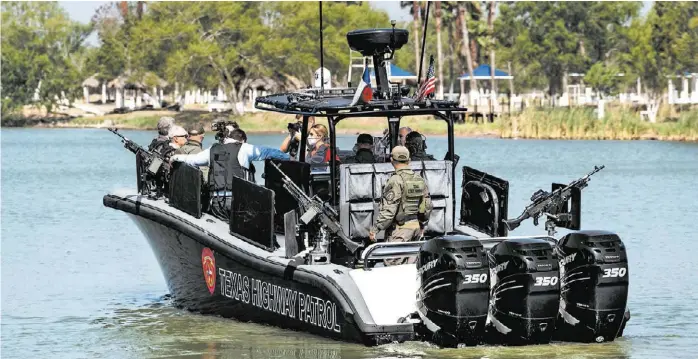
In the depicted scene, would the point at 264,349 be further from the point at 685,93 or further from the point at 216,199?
the point at 685,93

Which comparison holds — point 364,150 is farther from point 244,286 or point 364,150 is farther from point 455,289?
point 455,289

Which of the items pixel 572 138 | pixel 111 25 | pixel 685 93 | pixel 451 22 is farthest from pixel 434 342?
pixel 111 25

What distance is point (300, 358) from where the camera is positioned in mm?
12617

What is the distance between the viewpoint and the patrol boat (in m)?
11.4

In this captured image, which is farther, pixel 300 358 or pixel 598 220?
pixel 598 220

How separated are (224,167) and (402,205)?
2.68m

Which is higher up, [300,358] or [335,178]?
[335,178]

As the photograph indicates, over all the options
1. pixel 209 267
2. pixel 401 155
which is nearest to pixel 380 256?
pixel 401 155

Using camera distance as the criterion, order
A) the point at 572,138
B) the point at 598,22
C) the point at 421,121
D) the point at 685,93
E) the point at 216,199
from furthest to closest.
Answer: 1. the point at 598,22
2. the point at 685,93
3. the point at 421,121
4. the point at 572,138
5. the point at 216,199

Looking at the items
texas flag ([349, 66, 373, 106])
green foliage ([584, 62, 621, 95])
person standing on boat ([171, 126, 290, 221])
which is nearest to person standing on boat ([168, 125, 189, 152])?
person standing on boat ([171, 126, 290, 221])

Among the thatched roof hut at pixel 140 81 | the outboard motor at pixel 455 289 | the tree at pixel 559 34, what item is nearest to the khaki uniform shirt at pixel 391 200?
the outboard motor at pixel 455 289

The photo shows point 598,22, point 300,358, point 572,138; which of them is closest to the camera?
point 300,358

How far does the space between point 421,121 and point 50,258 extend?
4792 centimetres

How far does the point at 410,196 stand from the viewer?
40.2 ft
